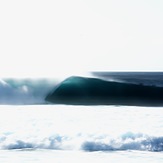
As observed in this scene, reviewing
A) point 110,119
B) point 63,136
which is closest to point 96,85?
point 110,119

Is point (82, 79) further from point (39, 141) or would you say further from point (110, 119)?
point (39, 141)

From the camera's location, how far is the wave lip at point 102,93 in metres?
15.1

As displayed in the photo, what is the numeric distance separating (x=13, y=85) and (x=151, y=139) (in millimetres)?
15970

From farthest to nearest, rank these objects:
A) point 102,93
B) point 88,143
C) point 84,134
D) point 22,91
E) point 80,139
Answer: point 22,91, point 102,93, point 84,134, point 80,139, point 88,143

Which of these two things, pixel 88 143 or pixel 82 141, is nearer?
pixel 88 143

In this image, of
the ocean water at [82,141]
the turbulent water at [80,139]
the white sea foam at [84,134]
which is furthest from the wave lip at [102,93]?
the ocean water at [82,141]

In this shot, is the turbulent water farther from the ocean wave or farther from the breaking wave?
the breaking wave

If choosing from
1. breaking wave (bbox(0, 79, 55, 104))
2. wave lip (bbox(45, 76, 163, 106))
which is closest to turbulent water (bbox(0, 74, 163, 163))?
wave lip (bbox(45, 76, 163, 106))

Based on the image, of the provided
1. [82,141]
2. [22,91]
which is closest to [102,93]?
[22,91]

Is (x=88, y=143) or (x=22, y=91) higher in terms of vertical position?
(x=22, y=91)

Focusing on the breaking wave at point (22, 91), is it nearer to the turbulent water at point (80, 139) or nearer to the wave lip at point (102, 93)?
the wave lip at point (102, 93)

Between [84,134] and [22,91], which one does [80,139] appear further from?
[22,91]

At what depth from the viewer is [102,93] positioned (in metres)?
17.0

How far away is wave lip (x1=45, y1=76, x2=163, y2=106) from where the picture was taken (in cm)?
1509
